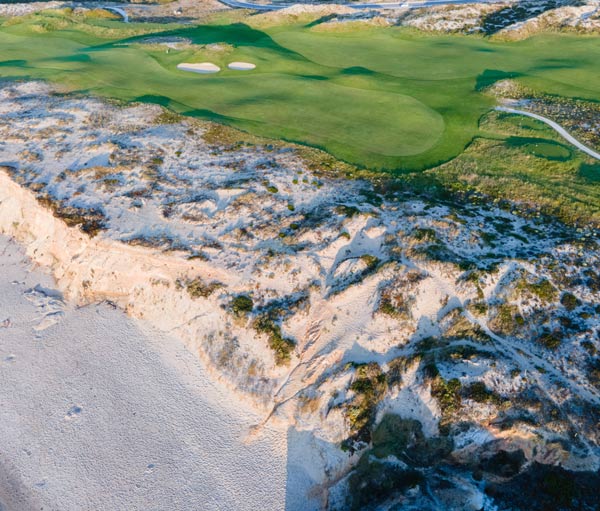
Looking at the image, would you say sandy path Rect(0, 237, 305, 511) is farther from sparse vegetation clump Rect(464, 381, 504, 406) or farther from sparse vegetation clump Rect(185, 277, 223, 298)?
sparse vegetation clump Rect(464, 381, 504, 406)

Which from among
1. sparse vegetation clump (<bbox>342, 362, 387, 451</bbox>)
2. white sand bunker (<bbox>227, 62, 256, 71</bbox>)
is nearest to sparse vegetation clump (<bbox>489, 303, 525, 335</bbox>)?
sparse vegetation clump (<bbox>342, 362, 387, 451</bbox>)

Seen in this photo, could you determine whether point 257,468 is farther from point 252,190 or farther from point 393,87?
point 393,87

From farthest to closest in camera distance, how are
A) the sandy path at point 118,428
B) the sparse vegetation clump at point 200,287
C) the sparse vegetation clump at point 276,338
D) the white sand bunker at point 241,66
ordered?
the white sand bunker at point 241,66, the sparse vegetation clump at point 200,287, the sparse vegetation clump at point 276,338, the sandy path at point 118,428

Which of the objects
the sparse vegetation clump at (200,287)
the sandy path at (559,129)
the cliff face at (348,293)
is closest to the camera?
the cliff face at (348,293)

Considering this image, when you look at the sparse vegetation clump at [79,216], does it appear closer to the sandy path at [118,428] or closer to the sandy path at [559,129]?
the sandy path at [118,428]

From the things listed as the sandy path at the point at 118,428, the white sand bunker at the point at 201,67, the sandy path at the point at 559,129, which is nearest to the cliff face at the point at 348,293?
the sandy path at the point at 118,428

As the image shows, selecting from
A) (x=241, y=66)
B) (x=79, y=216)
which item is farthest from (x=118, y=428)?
(x=241, y=66)
